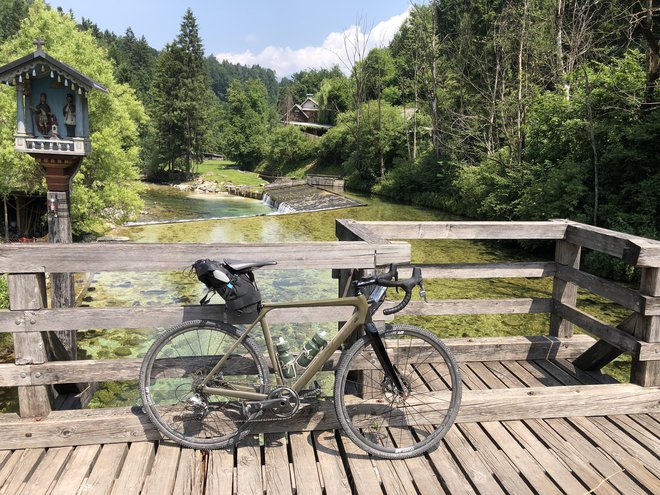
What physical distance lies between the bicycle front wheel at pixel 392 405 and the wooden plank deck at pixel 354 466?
0.12 m

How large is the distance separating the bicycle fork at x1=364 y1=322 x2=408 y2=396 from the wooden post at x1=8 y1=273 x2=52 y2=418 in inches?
80.7

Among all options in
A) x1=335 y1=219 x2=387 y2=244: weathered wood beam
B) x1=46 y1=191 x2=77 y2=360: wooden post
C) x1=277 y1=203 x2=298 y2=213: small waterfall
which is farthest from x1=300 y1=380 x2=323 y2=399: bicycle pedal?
x1=277 y1=203 x2=298 y2=213: small waterfall

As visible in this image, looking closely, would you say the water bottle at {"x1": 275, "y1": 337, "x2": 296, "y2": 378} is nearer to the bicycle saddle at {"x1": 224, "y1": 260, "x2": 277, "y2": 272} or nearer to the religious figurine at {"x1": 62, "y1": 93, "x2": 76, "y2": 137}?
the bicycle saddle at {"x1": 224, "y1": 260, "x2": 277, "y2": 272}

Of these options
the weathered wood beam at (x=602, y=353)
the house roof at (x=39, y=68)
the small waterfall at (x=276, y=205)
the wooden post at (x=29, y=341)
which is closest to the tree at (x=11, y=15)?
the small waterfall at (x=276, y=205)

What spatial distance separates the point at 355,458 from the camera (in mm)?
3129

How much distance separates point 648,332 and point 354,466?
247 cm

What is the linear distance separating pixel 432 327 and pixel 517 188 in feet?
40.1

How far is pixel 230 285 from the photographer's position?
2984 mm

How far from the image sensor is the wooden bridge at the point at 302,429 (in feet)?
9.52

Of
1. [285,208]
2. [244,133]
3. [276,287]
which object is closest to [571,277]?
[276,287]

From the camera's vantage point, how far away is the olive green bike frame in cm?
309

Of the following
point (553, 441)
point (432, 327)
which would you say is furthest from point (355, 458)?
point (432, 327)

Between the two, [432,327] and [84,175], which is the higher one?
[84,175]

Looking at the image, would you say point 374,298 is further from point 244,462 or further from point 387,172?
point 387,172
